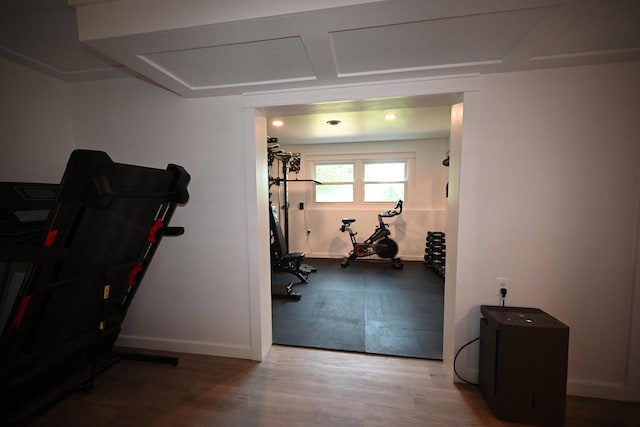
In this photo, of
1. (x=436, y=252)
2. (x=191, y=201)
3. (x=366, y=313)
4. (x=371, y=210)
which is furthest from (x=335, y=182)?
(x=191, y=201)

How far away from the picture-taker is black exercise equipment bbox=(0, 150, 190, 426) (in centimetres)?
95

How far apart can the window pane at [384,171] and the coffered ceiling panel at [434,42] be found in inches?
140

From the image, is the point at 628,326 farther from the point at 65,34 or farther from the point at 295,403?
the point at 65,34

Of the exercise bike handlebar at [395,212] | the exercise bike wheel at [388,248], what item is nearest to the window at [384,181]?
the exercise bike handlebar at [395,212]

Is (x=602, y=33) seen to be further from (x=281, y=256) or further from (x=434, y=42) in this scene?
(x=281, y=256)

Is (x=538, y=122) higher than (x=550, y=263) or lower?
higher

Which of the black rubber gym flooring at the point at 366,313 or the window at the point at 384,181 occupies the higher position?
the window at the point at 384,181

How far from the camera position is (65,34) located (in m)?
1.39

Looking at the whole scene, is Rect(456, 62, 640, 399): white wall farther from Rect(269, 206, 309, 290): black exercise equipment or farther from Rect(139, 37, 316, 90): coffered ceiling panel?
Rect(269, 206, 309, 290): black exercise equipment

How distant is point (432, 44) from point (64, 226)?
1.91 metres

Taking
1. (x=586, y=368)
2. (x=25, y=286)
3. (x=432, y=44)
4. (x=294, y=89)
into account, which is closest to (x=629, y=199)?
(x=586, y=368)

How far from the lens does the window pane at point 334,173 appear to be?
5.09m

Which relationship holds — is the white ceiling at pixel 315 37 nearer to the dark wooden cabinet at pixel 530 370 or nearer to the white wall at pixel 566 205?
the white wall at pixel 566 205

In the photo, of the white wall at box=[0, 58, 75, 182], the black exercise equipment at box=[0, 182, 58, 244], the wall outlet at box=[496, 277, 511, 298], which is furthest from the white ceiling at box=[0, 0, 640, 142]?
the wall outlet at box=[496, 277, 511, 298]
